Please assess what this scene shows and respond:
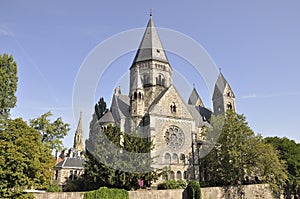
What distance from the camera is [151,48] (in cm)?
4550

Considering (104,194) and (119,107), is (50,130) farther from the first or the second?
(119,107)

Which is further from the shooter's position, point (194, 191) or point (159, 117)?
point (159, 117)

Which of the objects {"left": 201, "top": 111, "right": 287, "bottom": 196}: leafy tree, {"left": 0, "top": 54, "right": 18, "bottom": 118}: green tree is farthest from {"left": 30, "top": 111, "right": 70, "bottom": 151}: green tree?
{"left": 201, "top": 111, "right": 287, "bottom": 196}: leafy tree

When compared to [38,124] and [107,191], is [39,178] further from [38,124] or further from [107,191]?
[38,124]

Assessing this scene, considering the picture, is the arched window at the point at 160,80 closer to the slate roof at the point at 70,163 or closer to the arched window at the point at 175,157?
the arched window at the point at 175,157

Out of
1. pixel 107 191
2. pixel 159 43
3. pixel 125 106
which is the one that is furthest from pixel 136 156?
pixel 159 43

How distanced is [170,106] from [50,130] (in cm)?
1713

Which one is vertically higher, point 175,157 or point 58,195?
point 175,157

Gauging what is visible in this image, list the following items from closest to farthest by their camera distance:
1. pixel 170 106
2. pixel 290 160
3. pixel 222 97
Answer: pixel 290 160
pixel 170 106
pixel 222 97

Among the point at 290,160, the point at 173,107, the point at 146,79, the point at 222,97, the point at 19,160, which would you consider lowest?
the point at 19,160

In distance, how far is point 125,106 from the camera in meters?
40.6

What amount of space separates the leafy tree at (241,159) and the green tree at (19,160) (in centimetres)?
1802

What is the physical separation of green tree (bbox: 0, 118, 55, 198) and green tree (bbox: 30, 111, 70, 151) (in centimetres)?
429

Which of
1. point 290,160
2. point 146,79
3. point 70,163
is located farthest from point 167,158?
point 290,160
